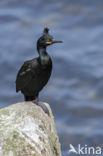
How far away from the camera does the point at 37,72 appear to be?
9.82 m

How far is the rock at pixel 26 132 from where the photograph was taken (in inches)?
328

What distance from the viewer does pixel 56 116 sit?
58.7 ft

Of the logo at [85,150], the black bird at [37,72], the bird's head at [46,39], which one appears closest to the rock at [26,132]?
the black bird at [37,72]

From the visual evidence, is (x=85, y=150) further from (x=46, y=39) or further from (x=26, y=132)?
(x=26, y=132)

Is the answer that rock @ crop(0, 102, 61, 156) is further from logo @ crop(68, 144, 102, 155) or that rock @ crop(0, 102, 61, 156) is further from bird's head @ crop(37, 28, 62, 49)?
logo @ crop(68, 144, 102, 155)

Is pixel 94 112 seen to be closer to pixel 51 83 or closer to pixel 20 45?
pixel 51 83

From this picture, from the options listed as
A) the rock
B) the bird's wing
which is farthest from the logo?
the rock

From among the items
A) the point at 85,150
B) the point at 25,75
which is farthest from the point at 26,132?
the point at 85,150

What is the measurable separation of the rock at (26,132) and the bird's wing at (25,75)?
0.59 m

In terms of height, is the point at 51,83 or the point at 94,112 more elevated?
the point at 51,83

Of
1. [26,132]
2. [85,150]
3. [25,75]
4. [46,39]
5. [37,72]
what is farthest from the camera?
[85,150]

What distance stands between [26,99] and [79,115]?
793cm

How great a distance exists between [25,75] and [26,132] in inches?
64.2

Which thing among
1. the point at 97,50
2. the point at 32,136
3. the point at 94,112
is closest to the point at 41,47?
the point at 32,136
